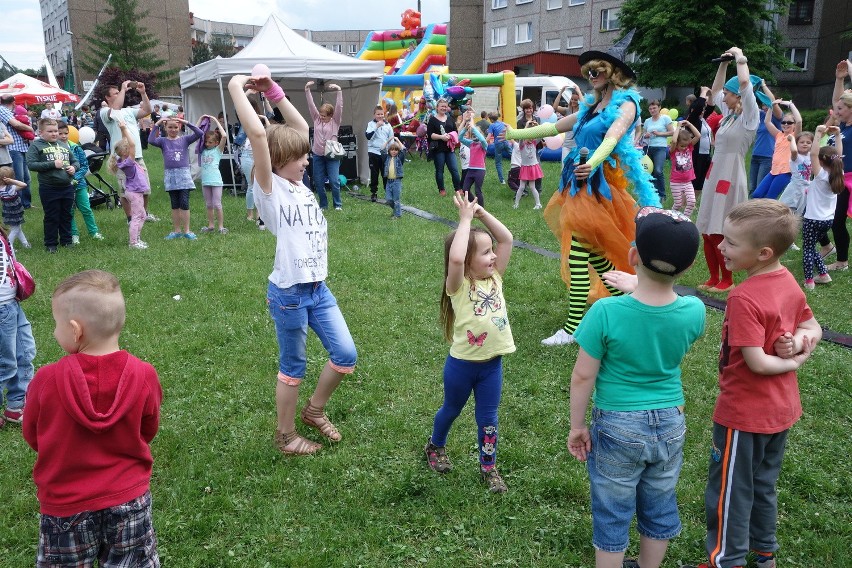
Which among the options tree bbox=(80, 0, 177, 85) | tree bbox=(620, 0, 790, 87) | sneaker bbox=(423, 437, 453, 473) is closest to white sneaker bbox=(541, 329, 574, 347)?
sneaker bbox=(423, 437, 453, 473)

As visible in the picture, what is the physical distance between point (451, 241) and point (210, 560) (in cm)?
187

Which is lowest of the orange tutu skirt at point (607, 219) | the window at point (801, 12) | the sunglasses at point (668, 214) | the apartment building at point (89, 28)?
the orange tutu skirt at point (607, 219)

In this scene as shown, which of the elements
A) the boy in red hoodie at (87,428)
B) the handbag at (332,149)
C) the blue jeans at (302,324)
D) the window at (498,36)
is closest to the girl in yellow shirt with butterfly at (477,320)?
the blue jeans at (302,324)

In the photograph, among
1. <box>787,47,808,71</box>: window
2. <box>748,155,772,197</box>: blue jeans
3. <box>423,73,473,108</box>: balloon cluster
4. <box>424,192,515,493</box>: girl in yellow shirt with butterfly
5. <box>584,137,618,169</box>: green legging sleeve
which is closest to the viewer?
<box>424,192,515,493</box>: girl in yellow shirt with butterfly

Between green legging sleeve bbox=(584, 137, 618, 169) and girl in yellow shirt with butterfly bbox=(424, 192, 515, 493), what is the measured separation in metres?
1.75

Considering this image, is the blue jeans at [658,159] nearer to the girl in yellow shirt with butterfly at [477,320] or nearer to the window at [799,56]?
the girl in yellow shirt with butterfly at [477,320]

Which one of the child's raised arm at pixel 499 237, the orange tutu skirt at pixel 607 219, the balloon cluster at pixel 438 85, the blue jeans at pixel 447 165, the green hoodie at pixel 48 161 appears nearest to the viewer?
the child's raised arm at pixel 499 237

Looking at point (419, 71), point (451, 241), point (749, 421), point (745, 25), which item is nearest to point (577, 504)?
point (749, 421)

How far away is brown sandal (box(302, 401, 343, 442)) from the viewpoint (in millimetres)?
3932

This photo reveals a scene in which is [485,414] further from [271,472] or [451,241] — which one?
[271,472]

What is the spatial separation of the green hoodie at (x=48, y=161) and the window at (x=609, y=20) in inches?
1565

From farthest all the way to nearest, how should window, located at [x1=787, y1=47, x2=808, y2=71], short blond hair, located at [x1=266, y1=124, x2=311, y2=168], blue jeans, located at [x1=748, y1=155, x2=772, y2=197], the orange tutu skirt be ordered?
window, located at [x1=787, y1=47, x2=808, y2=71] → blue jeans, located at [x1=748, y1=155, x2=772, y2=197] → the orange tutu skirt → short blond hair, located at [x1=266, y1=124, x2=311, y2=168]

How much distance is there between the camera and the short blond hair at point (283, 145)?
11.2ft

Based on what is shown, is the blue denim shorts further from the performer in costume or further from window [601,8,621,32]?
window [601,8,621,32]
